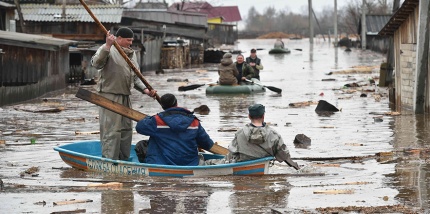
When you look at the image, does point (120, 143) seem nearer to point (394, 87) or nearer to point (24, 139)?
point (24, 139)

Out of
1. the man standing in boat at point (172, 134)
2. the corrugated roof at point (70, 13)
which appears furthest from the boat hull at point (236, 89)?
the corrugated roof at point (70, 13)

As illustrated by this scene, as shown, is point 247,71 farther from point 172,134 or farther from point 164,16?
Result: point 164,16

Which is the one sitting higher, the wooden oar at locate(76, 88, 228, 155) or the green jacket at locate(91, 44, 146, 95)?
the green jacket at locate(91, 44, 146, 95)

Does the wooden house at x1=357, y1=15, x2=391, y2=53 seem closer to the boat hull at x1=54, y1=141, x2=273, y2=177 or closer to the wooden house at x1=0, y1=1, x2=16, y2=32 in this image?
the wooden house at x1=0, y1=1, x2=16, y2=32

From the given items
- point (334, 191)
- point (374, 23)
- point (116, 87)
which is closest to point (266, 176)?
point (334, 191)

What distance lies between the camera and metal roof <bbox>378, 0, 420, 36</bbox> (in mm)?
22406

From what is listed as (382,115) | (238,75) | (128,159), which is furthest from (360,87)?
(128,159)

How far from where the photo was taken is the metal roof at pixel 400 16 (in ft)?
73.5

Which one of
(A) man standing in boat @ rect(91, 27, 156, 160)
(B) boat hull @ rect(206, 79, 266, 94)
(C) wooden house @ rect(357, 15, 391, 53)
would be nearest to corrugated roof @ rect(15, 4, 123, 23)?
(B) boat hull @ rect(206, 79, 266, 94)

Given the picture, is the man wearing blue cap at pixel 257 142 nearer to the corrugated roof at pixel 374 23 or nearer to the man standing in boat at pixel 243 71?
the man standing in boat at pixel 243 71

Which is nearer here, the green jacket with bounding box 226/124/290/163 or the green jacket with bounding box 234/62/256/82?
the green jacket with bounding box 226/124/290/163

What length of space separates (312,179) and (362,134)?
20.5 feet

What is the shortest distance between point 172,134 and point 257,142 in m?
1.17

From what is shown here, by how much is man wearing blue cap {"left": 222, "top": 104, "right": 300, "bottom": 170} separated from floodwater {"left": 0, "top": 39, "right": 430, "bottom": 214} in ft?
1.08
